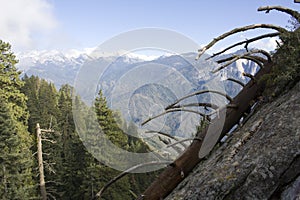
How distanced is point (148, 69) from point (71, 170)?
2792cm

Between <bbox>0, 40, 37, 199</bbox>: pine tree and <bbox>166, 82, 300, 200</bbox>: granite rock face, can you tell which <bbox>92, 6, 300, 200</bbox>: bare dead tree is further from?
<bbox>0, 40, 37, 199</bbox>: pine tree

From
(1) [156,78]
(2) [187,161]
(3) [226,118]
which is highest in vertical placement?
(1) [156,78]

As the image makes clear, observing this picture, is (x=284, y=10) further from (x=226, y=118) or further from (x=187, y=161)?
(x=187, y=161)

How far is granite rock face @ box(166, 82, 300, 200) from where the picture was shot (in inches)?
100

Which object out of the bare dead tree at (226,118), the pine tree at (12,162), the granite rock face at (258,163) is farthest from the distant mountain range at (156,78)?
the pine tree at (12,162)

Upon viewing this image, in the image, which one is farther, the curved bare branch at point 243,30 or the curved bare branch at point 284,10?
the curved bare branch at point 284,10

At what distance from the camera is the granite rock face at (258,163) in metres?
2.54

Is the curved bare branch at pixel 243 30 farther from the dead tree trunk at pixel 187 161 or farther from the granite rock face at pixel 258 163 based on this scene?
the granite rock face at pixel 258 163

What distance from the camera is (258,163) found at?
2.71 m

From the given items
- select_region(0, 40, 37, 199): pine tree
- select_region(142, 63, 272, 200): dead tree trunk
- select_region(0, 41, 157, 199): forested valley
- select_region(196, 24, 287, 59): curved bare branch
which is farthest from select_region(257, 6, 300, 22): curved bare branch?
select_region(0, 40, 37, 199): pine tree

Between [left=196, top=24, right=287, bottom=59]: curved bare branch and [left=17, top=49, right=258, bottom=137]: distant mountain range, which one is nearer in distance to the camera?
[left=196, top=24, right=287, bottom=59]: curved bare branch

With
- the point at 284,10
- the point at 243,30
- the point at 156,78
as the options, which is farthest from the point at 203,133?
the point at 284,10

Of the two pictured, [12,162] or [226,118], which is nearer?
[226,118]

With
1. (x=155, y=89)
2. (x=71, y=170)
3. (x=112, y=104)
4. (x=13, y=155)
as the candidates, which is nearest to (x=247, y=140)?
(x=155, y=89)
